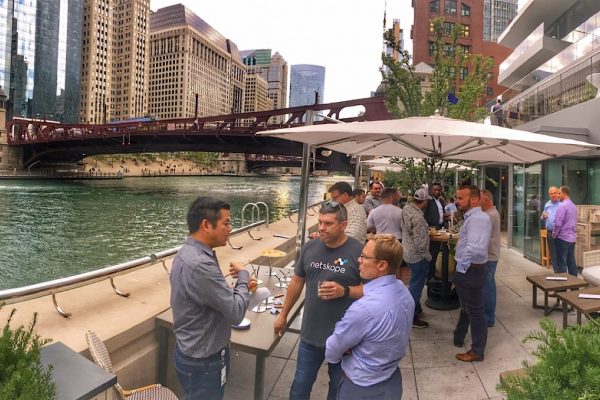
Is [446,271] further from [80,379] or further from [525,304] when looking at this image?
[80,379]

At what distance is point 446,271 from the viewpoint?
602 cm

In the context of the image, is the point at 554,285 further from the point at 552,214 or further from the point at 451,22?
the point at 451,22

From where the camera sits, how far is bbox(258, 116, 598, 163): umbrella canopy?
395 centimetres

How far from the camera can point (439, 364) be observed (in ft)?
14.2

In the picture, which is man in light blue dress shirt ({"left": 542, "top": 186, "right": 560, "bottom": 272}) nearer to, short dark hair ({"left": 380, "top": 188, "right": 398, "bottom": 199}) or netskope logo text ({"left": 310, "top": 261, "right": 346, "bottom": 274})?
short dark hair ({"left": 380, "top": 188, "right": 398, "bottom": 199})

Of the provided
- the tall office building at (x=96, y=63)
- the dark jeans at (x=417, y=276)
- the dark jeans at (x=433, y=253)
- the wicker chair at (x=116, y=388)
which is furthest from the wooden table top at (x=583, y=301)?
the tall office building at (x=96, y=63)

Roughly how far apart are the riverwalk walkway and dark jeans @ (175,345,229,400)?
1.20 m

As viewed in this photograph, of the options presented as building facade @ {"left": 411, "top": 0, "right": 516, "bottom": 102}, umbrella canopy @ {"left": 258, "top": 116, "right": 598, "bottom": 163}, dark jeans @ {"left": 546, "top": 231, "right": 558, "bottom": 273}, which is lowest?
dark jeans @ {"left": 546, "top": 231, "right": 558, "bottom": 273}

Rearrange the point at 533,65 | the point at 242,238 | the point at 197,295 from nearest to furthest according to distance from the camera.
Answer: the point at 197,295, the point at 242,238, the point at 533,65

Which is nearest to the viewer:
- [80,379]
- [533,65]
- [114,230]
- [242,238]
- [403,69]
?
[80,379]

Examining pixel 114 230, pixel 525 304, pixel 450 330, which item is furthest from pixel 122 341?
pixel 114 230

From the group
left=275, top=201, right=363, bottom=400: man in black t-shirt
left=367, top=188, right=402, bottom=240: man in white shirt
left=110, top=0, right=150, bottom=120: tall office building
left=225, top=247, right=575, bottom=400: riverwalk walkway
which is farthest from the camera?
left=110, top=0, right=150, bottom=120: tall office building

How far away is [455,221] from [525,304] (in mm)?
4140

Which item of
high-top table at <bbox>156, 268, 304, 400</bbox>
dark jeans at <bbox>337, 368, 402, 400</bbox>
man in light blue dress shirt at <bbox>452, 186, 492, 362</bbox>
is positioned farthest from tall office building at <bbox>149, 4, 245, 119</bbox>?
dark jeans at <bbox>337, 368, 402, 400</bbox>
